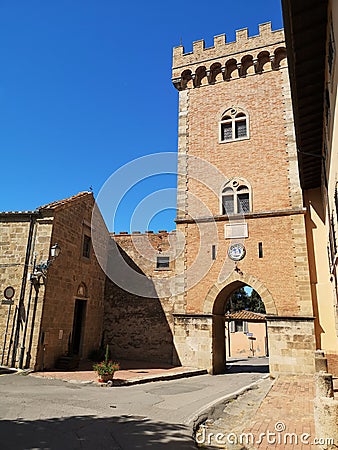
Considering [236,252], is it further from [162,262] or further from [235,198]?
[162,262]

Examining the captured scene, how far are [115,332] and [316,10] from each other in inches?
627

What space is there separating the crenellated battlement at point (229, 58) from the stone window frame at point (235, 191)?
577 cm

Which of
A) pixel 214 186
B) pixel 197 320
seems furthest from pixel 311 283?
pixel 214 186

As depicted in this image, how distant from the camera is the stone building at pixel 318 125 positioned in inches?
247

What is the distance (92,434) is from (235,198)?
39.2 feet

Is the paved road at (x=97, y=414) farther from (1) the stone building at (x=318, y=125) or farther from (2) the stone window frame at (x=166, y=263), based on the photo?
(2) the stone window frame at (x=166, y=263)

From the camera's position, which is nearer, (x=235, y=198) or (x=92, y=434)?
(x=92, y=434)

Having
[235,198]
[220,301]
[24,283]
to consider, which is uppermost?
[235,198]

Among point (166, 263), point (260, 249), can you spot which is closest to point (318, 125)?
point (260, 249)

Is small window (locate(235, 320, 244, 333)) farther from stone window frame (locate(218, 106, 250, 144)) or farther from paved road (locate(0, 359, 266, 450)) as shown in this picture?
paved road (locate(0, 359, 266, 450))

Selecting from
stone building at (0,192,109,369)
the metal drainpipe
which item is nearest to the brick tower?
stone building at (0,192,109,369)

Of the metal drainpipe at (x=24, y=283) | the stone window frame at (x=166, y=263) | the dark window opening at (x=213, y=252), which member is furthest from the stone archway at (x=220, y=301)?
the metal drainpipe at (x=24, y=283)

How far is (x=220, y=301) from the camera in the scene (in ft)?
50.2

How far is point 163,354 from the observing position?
16.8 meters
